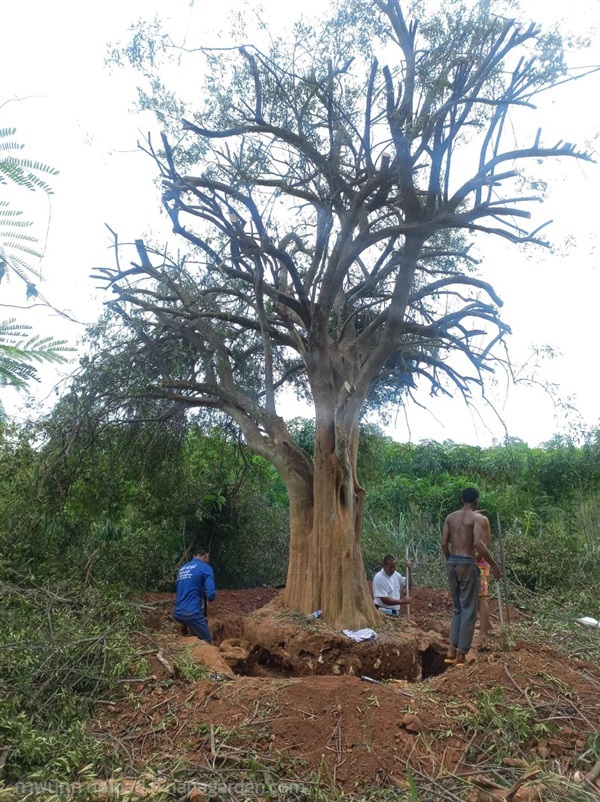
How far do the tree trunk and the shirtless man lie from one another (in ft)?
4.73

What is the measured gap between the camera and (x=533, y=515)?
15180 millimetres

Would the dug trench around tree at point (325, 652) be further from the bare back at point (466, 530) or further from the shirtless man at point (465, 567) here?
the bare back at point (466, 530)

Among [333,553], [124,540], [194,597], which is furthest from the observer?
[124,540]

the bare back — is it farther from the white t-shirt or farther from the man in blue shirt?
the man in blue shirt

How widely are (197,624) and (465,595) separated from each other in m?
3.34

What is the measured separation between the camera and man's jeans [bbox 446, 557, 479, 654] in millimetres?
7691

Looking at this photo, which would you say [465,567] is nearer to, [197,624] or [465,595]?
[465,595]

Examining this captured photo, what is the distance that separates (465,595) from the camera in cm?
775

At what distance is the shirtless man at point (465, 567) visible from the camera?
25.2ft

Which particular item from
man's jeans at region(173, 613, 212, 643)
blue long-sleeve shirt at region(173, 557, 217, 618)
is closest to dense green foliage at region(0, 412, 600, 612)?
blue long-sleeve shirt at region(173, 557, 217, 618)

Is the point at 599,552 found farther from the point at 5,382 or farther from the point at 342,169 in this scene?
the point at 5,382

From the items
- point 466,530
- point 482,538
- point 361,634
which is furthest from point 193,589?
point 482,538

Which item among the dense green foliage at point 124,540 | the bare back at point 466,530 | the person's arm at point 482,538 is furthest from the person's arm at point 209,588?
the person's arm at point 482,538

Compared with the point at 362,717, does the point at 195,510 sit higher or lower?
higher
